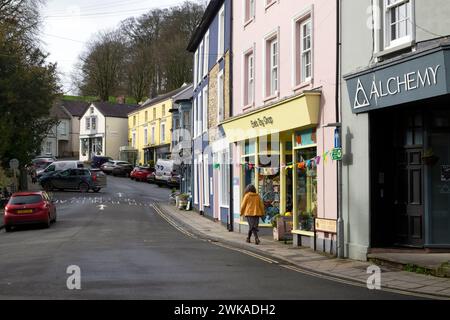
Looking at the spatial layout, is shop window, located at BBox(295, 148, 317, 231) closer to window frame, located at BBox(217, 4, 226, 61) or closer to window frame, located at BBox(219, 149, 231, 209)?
window frame, located at BBox(219, 149, 231, 209)

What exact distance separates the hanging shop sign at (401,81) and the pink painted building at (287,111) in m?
1.39

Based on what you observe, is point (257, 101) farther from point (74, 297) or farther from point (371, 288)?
point (74, 297)

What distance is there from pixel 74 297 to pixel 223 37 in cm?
1988

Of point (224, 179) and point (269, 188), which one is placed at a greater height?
point (224, 179)

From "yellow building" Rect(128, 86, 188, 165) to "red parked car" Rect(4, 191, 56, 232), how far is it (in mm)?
37921

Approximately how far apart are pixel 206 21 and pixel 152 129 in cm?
4131

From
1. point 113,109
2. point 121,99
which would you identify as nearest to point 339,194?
point 113,109

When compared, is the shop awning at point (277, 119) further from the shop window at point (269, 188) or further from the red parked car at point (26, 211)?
the red parked car at point (26, 211)

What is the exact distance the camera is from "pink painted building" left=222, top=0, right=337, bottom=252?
1546 cm

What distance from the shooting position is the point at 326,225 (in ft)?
49.5

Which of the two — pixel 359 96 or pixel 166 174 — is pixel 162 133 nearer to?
pixel 166 174

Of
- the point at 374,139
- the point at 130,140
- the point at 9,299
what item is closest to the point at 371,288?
the point at 374,139

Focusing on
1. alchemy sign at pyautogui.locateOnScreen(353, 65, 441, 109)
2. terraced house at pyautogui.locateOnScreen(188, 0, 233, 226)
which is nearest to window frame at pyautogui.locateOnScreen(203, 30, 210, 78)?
terraced house at pyautogui.locateOnScreen(188, 0, 233, 226)

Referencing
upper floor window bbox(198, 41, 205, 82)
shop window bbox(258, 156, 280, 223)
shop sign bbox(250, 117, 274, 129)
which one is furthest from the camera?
upper floor window bbox(198, 41, 205, 82)
